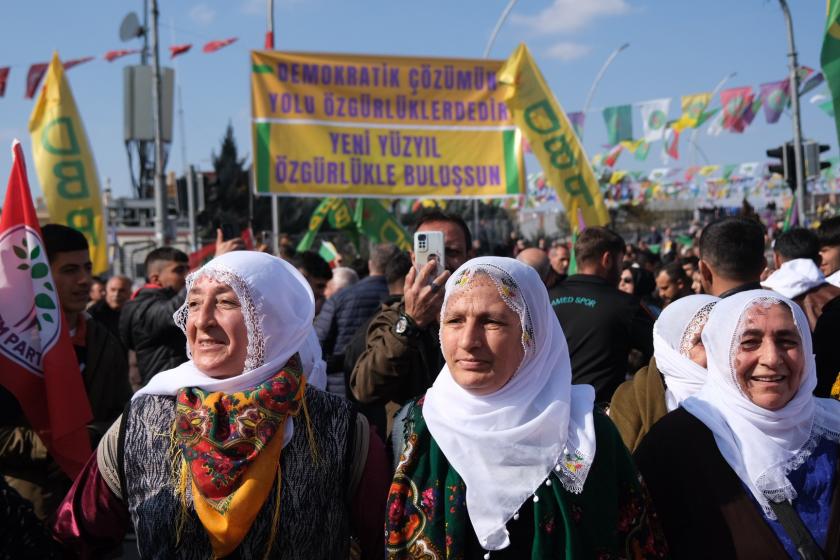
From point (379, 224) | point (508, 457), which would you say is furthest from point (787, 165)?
point (508, 457)

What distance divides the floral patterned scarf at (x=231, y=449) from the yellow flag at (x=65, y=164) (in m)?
6.80

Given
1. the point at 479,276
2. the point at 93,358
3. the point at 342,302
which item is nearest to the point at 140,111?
the point at 342,302

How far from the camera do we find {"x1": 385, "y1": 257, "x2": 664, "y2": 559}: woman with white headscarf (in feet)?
7.36

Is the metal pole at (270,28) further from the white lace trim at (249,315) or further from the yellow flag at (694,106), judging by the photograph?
the yellow flag at (694,106)

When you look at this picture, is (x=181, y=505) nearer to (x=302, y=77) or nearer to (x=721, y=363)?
(x=721, y=363)

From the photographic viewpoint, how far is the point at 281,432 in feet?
7.62

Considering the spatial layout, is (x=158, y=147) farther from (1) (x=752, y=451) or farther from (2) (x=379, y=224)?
(1) (x=752, y=451)

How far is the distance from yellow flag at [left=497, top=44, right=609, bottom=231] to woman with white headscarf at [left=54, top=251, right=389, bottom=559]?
5.61 metres

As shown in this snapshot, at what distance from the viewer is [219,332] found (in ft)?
7.91

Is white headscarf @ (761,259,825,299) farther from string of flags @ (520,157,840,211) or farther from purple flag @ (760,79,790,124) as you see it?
string of flags @ (520,157,840,211)

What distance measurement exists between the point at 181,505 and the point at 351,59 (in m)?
6.40

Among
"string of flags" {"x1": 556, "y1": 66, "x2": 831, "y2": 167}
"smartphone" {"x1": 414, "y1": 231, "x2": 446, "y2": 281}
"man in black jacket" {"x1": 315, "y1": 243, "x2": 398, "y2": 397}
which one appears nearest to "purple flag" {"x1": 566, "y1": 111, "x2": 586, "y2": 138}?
"string of flags" {"x1": 556, "y1": 66, "x2": 831, "y2": 167}

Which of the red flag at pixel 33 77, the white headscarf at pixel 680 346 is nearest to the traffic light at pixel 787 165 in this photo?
the white headscarf at pixel 680 346

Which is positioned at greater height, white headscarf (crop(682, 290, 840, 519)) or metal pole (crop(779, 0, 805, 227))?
metal pole (crop(779, 0, 805, 227))
